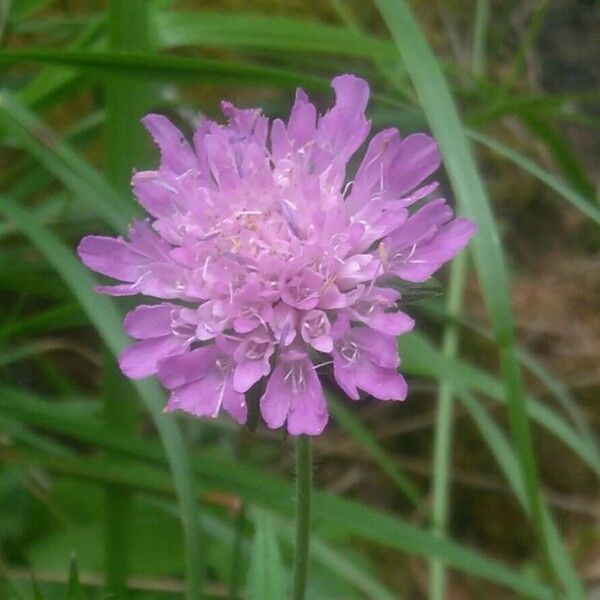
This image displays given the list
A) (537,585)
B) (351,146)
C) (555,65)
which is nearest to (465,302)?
(555,65)

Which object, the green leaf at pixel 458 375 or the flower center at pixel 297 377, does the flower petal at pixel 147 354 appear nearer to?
the flower center at pixel 297 377

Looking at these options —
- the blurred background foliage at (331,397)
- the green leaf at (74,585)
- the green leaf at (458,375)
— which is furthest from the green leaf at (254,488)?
the green leaf at (74,585)

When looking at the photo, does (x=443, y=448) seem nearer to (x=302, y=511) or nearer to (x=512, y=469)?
(x=512, y=469)

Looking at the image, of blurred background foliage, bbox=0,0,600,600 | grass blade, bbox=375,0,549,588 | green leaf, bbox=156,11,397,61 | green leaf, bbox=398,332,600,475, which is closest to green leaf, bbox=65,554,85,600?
blurred background foliage, bbox=0,0,600,600

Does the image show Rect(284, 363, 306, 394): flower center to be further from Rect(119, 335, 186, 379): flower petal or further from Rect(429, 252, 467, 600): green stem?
Rect(429, 252, 467, 600): green stem

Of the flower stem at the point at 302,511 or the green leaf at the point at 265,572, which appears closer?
the flower stem at the point at 302,511

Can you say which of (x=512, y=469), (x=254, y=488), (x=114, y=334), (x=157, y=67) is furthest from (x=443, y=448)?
(x=157, y=67)

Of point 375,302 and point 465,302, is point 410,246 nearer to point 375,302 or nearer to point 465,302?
point 375,302
